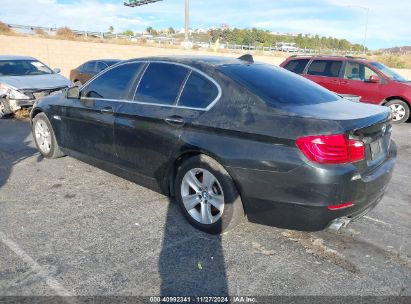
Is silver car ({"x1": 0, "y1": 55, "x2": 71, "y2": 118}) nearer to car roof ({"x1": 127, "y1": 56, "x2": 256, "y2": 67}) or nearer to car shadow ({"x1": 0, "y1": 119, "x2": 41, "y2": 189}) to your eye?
car shadow ({"x1": 0, "y1": 119, "x2": 41, "y2": 189})

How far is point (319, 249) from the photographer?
342 centimetres

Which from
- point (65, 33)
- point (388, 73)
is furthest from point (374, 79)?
point (65, 33)

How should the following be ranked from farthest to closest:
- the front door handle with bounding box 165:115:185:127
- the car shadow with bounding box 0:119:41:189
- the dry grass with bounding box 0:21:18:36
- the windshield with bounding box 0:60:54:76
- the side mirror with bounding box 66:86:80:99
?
the dry grass with bounding box 0:21:18:36, the windshield with bounding box 0:60:54:76, the car shadow with bounding box 0:119:41:189, the side mirror with bounding box 66:86:80:99, the front door handle with bounding box 165:115:185:127

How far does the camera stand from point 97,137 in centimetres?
466

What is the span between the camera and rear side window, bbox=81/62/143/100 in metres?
4.40

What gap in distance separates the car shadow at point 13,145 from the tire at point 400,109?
8737mm

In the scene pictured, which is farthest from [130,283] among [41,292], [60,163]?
[60,163]

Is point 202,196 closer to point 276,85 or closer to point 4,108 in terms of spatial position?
point 276,85

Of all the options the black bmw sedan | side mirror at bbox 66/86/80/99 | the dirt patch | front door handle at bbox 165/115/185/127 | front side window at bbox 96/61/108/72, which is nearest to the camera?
the black bmw sedan

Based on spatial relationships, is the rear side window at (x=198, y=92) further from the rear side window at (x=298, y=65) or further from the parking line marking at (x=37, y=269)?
the rear side window at (x=298, y=65)

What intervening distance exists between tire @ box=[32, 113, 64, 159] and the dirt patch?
3653 mm

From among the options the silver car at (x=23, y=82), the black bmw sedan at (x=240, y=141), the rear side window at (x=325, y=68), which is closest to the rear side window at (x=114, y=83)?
the black bmw sedan at (x=240, y=141)

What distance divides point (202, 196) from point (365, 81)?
8.19 meters

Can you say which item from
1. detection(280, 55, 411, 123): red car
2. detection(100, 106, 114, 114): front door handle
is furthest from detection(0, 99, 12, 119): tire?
detection(280, 55, 411, 123): red car
